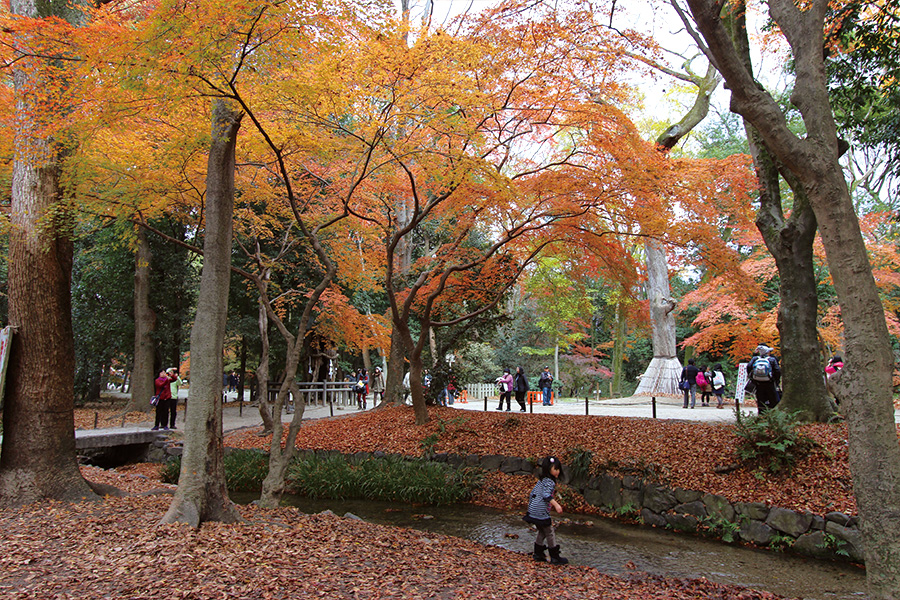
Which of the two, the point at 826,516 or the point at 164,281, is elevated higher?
the point at 164,281

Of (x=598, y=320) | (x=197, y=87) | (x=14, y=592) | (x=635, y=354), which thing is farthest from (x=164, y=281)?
(x=635, y=354)

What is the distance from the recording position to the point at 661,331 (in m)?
19.5

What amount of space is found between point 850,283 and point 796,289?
627 centimetres

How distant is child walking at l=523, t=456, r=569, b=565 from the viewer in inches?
236

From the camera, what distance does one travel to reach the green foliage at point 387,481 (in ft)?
31.8

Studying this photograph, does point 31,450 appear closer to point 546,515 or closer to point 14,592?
point 14,592

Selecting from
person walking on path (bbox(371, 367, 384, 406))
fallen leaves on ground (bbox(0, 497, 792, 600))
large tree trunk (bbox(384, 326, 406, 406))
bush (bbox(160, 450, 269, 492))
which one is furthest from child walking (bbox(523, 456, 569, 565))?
A: person walking on path (bbox(371, 367, 384, 406))

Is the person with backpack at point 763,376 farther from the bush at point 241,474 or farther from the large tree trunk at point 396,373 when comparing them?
the bush at point 241,474

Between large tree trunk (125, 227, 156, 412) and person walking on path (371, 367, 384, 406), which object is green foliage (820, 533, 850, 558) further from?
person walking on path (371, 367, 384, 406)

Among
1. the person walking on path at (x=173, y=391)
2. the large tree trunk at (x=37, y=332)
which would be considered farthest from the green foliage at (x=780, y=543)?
the person walking on path at (x=173, y=391)

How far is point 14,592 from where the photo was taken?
11.3 feet

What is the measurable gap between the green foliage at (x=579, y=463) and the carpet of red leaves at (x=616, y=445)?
11 cm

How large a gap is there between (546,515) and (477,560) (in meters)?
0.97

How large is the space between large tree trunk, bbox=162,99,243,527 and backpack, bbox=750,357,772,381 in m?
9.55
